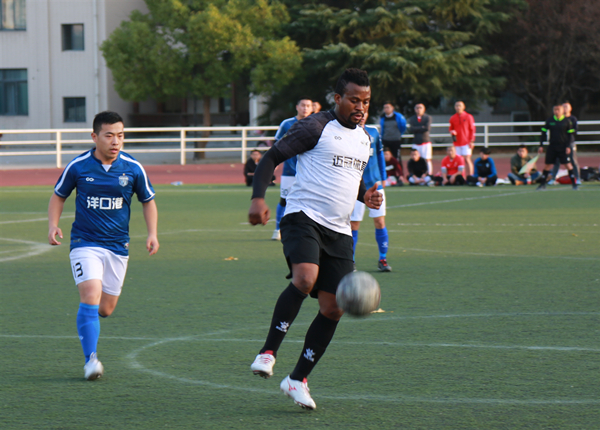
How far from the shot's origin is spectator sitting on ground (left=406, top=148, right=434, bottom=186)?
23.2m

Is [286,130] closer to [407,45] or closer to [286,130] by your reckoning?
[286,130]

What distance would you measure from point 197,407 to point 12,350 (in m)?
2.06

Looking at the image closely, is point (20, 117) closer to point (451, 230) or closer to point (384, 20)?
point (384, 20)

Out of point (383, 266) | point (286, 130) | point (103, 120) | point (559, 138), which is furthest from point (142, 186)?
point (559, 138)

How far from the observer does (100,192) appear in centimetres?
565

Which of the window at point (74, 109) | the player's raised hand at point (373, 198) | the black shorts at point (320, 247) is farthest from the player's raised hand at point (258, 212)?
the window at point (74, 109)

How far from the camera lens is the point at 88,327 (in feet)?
17.9

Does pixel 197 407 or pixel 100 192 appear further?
pixel 100 192

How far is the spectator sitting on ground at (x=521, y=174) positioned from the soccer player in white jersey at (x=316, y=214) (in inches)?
717

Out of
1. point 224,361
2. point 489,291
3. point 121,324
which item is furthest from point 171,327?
point 489,291

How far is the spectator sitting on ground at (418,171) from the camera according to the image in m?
23.2

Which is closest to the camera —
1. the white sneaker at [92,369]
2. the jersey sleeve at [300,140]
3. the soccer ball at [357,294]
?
the soccer ball at [357,294]

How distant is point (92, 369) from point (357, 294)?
1.85m

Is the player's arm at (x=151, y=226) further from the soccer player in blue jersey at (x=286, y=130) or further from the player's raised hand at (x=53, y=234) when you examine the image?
the soccer player in blue jersey at (x=286, y=130)
